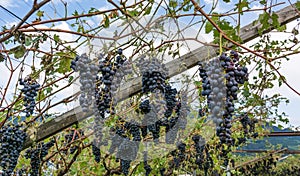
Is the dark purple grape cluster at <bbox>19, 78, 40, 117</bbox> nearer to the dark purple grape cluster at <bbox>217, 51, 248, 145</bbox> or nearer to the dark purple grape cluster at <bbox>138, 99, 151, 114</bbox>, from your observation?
the dark purple grape cluster at <bbox>138, 99, 151, 114</bbox>

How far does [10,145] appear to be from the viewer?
1945 mm

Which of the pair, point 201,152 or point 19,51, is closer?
point 19,51

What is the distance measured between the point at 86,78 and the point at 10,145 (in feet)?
2.85

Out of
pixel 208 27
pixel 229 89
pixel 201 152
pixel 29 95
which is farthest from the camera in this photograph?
pixel 201 152

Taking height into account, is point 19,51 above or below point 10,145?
above

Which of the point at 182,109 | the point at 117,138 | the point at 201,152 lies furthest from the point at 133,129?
the point at 201,152

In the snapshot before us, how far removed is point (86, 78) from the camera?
1.33 meters

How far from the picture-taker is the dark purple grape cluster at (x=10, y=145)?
1.88 meters

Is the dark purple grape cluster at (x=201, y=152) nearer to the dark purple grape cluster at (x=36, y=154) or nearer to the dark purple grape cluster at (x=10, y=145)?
the dark purple grape cluster at (x=36, y=154)

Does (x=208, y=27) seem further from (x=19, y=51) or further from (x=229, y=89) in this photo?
(x=19, y=51)

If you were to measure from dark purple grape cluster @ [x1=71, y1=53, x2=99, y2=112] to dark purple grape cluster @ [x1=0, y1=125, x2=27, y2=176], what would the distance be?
2.53 feet

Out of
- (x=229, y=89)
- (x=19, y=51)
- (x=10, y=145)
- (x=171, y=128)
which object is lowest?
(x=229, y=89)

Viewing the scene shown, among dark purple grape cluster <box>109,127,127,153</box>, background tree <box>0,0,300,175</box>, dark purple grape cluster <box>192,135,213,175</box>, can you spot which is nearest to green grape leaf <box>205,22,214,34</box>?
background tree <box>0,0,300,175</box>

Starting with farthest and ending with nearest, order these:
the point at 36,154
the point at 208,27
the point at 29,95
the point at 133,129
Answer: the point at 36,154, the point at 133,129, the point at 29,95, the point at 208,27
